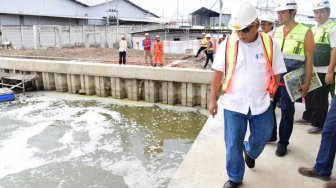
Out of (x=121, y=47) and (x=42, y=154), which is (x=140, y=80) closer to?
(x=121, y=47)

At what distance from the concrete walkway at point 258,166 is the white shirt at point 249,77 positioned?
0.90 meters

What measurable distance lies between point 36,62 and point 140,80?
491 centimetres

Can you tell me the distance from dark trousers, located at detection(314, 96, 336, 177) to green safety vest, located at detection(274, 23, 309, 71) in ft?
2.21

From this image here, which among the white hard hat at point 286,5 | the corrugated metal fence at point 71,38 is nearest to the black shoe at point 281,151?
the white hard hat at point 286,5

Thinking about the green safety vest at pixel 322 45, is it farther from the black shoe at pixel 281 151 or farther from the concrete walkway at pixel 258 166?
the black shoe at pixel 281 151

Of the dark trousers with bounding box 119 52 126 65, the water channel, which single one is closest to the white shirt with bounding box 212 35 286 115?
the water channel

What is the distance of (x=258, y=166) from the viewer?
3.52 m

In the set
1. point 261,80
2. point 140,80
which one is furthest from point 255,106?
point 140,80

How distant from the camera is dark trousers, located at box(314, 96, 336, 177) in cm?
299

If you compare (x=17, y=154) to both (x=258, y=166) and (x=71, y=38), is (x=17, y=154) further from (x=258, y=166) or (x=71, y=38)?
(x=71, y=38)

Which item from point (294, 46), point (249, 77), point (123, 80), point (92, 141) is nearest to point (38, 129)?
point (92, 141)

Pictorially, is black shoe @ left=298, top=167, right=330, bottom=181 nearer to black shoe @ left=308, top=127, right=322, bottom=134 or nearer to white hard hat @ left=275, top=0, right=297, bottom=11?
black shoe @ left=308, top=127, right=322, bottom=134

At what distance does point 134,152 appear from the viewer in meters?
7.32

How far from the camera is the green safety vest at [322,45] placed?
398 centimetres
